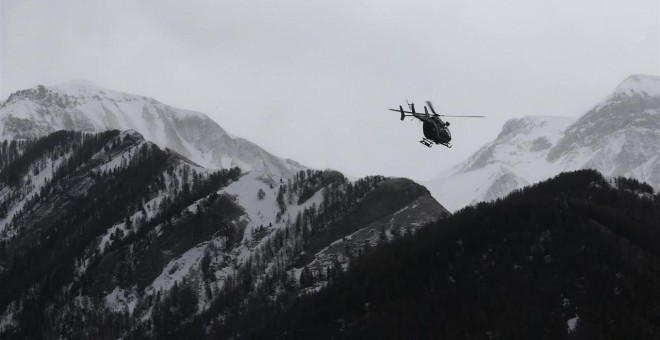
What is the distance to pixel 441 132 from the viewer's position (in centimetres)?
12612

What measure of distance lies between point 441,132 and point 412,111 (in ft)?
17.1

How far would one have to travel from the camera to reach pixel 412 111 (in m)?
126
